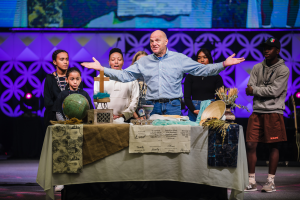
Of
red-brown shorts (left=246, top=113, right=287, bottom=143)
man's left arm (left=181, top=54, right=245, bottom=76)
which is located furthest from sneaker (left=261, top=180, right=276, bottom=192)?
man's left arm (left=181, top=54, right=245, bottom=76)

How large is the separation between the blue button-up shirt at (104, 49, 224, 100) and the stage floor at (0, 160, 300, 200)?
1.10 metres

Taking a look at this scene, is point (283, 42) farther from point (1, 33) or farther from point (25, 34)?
point (1, 33)

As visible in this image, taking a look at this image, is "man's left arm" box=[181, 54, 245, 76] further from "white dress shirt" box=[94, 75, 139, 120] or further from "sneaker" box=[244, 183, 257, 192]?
"sneaker" box=[244, 183, 257, 192]

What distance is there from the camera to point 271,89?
350 cm

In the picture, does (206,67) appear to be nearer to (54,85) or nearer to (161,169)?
(161,169)

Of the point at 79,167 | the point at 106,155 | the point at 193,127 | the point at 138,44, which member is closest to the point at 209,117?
the point at 193,127

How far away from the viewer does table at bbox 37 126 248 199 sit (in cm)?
267

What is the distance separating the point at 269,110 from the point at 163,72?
1.40m

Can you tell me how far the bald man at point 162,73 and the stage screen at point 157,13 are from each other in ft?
10.9

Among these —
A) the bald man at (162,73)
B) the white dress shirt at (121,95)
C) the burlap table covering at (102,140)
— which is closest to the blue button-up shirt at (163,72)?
the bald man at (162,73)

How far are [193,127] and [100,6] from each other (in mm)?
4564

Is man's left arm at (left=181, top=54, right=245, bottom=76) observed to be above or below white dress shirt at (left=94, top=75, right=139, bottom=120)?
above

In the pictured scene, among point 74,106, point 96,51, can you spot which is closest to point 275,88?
point 74,106

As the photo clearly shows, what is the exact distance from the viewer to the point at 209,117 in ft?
9.34
